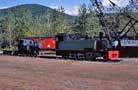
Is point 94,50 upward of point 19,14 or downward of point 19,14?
downward

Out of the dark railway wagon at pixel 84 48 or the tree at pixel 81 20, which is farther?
the tree at pixel 81 20

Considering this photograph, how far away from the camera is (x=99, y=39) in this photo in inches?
2090

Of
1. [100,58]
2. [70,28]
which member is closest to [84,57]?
[100,58]

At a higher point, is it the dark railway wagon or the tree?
the tree

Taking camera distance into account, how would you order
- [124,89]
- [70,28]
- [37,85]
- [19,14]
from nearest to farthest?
[124,89]
[37,85]
[70,28]
[19,14]

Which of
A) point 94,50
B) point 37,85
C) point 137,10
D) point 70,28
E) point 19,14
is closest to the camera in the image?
point 37,85

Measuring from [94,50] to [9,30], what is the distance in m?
94.8

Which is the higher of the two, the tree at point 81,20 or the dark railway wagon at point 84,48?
the tree at point 81,20

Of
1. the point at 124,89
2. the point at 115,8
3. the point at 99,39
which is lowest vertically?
the point at 124,89

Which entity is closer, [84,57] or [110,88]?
[110,88]

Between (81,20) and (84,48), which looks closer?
(84,48)

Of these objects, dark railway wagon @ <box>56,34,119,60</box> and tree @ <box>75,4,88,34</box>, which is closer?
dark railway wagon @ <box>56,34,119,60</box>

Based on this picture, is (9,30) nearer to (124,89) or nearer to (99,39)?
(99,39)

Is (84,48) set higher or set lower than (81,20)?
lower
